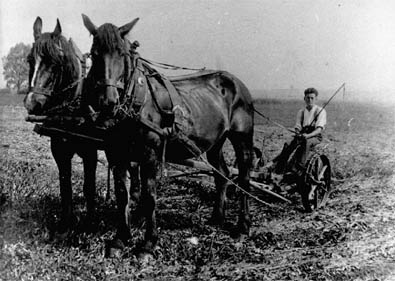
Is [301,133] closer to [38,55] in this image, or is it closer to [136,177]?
[136,177]

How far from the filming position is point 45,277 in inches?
146

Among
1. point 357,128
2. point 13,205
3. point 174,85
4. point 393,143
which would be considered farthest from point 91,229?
point 357,128

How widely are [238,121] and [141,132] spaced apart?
6.14ft

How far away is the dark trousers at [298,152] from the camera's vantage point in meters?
5.99

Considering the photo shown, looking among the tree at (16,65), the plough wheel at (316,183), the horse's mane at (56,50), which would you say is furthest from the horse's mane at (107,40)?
the plough wheel at (316,183)

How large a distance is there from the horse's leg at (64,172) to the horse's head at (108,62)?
3.62 ft

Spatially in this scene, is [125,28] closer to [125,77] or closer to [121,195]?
[125,77]

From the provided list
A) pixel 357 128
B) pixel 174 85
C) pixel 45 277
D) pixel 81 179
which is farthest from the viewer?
pixel 357 128

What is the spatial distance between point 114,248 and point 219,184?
2.01m

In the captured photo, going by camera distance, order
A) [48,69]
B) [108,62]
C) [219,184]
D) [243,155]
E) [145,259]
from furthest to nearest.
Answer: [219,184], [243,155], [145,259], [48,69], [108,62]

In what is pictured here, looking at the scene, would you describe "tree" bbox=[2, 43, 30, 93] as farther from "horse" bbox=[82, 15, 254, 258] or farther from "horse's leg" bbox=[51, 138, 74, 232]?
"horse" bbox=[82, 15, 254, 258]

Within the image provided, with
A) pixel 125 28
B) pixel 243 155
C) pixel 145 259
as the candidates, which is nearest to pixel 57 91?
pixel 125 28

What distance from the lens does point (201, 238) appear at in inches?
201

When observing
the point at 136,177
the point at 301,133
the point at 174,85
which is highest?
the point at 174,85
